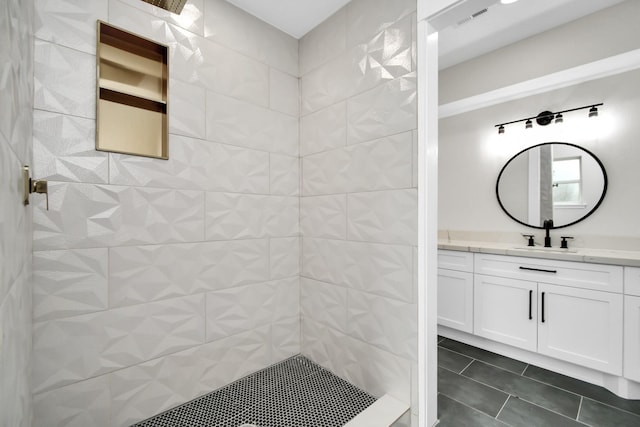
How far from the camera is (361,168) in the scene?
5.84 ft

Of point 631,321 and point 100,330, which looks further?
point 631,321

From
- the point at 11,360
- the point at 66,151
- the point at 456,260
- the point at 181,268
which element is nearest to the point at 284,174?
the point at 181,268

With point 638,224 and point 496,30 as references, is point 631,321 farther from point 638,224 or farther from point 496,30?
point 496,30

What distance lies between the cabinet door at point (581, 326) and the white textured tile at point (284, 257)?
1.93 meters

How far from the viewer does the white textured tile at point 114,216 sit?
1255 millimetres

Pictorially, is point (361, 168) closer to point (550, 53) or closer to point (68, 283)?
point (68, 283)

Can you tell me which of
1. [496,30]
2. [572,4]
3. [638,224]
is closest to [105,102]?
[496,30]

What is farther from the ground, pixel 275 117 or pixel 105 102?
pixel 275 117

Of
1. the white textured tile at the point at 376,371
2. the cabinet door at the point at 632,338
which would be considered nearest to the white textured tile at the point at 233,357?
the white textured tile at the point at 376,371

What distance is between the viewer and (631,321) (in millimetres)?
1829

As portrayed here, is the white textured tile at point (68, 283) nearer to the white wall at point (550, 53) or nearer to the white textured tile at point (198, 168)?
the white textured tile at point (198, 168)

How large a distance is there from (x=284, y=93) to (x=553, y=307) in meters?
2.60

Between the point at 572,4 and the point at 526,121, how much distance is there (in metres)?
0.91

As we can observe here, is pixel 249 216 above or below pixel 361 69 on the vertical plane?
below
